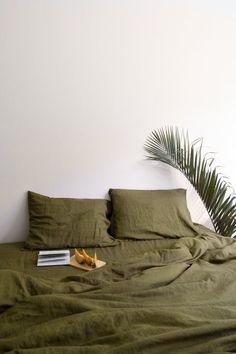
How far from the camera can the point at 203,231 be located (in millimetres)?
2176

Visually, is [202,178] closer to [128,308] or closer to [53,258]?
[53,258]

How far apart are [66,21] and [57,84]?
469mm

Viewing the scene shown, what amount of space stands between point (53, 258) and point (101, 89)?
1.32 meters

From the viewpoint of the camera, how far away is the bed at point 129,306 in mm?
869

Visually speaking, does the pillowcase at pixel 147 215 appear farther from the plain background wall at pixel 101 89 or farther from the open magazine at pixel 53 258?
the open magazine at pixel 53 258

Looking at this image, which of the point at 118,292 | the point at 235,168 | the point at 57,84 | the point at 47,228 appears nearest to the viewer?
the point at 118,292

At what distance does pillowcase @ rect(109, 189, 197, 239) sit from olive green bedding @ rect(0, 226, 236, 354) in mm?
464

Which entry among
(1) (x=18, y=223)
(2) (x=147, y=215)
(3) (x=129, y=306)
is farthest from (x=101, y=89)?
(3) (x=129, y=306)

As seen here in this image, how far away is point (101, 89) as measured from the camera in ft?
7.06

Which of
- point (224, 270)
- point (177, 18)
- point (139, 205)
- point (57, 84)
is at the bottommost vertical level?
point (224, 270)

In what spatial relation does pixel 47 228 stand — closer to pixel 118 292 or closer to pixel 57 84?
pixel 118 292

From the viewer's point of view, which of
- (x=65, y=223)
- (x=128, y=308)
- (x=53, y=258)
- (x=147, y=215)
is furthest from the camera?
(x=147, y=215)

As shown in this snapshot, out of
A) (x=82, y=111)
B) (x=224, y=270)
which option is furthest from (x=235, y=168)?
(x=82, y=111)

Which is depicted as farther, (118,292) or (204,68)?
(204,68)
